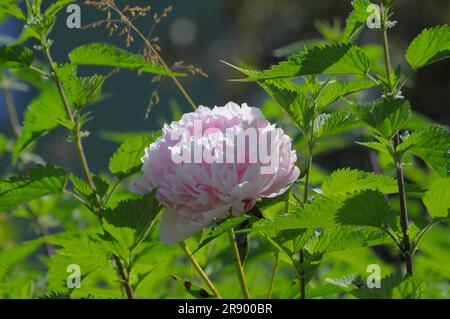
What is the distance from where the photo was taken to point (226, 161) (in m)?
0.82

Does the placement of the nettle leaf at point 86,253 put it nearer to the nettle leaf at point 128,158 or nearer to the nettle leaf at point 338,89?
the nettle leaf at point 128,158

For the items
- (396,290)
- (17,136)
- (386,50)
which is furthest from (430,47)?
(17,136)

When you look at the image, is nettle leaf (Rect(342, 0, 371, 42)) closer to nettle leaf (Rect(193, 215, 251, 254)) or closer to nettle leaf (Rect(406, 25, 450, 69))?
nettle leaf (Rect(406, 25, 450, 69))

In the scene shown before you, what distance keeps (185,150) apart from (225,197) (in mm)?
65

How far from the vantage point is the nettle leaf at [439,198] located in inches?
31.2

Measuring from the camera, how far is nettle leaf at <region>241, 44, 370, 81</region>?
81 cm

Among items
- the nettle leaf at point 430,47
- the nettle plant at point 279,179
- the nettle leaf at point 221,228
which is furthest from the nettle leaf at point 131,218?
the nettle leaf at point 430,47

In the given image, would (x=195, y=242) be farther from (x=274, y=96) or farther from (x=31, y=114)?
(x=274, y=96)

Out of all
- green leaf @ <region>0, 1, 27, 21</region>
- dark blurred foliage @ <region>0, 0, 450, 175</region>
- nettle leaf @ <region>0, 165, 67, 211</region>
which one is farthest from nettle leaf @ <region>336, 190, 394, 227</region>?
dark blurred foliage @ <region>0, 0, 450, 175</region>

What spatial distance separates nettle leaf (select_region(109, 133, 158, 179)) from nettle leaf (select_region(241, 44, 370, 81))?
0.85ft

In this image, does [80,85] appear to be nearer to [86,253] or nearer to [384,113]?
[86,253]

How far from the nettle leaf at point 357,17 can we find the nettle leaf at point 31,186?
15.6 inches

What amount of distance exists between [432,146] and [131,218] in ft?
1.09

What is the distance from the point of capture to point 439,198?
0.80 metres
